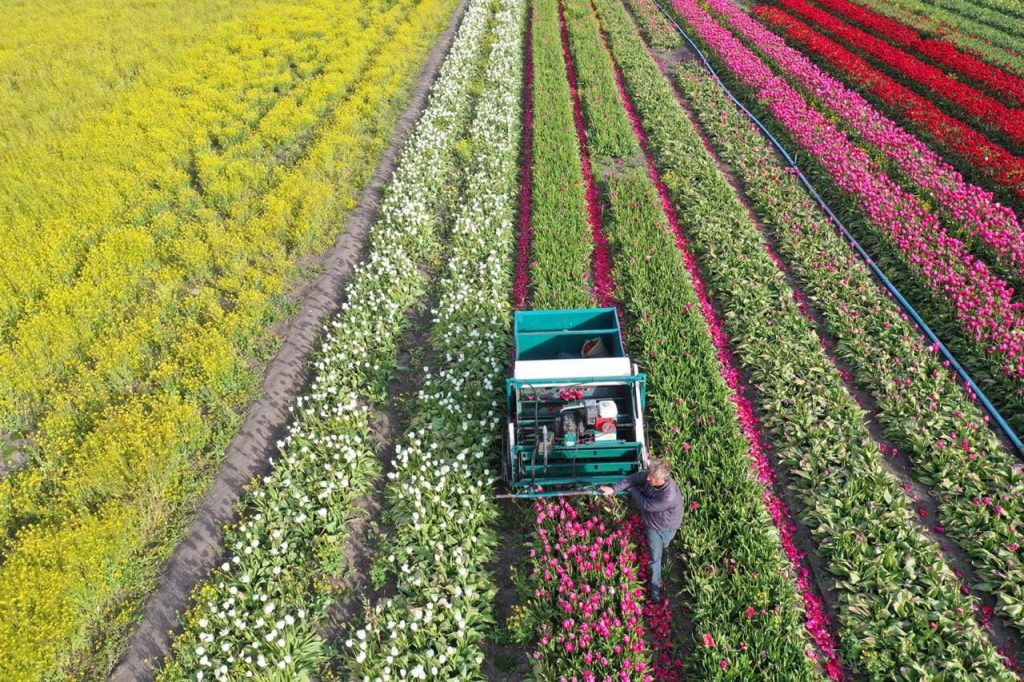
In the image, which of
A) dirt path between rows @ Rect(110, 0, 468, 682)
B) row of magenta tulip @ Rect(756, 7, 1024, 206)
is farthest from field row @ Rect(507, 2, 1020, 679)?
row of magenta tulip @ Rect(756, 7, 1024, 206)

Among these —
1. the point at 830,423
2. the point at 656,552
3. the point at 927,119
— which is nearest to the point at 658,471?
the point at 656,552

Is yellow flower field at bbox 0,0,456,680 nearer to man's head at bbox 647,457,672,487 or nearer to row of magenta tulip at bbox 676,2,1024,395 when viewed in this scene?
man's head at bbox 647,457,672,487

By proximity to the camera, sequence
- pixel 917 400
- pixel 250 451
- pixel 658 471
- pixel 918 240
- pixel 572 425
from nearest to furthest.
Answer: pixel 658 471, pixel 572 425, pixel 250 451, pixel 917 400, pixel 918 240

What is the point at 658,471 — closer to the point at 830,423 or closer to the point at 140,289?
the point at 830,423

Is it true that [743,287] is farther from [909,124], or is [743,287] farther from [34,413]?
[34,413]

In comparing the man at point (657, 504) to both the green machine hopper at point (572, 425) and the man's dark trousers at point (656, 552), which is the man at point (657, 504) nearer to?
the man's dark trousers at point (656, 552)

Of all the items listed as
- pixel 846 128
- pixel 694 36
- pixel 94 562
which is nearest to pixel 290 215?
pixel 94 562
